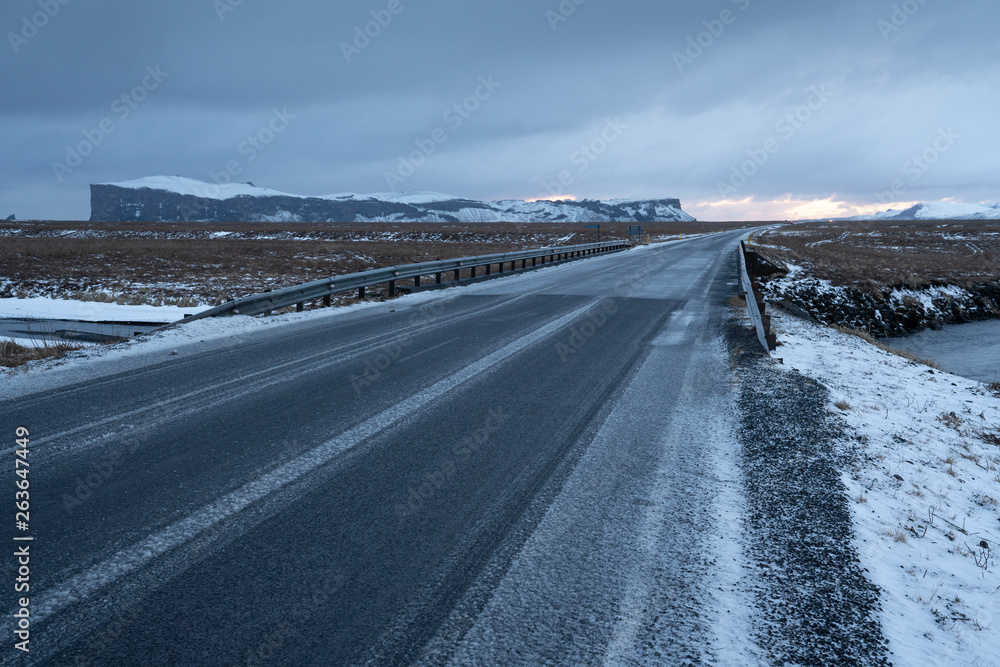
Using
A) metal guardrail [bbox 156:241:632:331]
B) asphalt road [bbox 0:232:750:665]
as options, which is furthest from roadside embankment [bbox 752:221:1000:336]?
asphalt road [bbox 0:232:750:665]

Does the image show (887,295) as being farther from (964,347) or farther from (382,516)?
(382,516)

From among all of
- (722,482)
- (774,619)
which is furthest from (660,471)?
(774,619)

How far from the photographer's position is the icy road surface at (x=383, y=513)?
246cm

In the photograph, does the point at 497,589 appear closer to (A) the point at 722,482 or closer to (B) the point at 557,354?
(A) the point at 722,482

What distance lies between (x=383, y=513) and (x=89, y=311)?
14.5 meters

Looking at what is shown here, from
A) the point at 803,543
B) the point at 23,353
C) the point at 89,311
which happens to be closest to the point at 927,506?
the point at 803,543

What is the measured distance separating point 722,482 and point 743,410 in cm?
186

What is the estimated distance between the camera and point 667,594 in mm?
2766

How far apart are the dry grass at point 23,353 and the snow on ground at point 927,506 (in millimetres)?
8865

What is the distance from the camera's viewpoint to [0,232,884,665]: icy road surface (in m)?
2.46

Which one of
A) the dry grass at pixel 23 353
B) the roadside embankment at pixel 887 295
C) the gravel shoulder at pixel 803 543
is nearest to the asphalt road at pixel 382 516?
the gravel shoulder at pixel 803 543

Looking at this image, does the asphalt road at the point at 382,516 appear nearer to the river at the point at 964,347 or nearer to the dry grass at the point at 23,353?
the dry grass at the point at 23,353

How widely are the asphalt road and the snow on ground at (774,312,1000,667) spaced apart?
0.79 meters

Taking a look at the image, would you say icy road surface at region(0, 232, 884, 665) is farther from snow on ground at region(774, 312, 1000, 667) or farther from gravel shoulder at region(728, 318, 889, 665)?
snow on ground at region(774, 312, 1000, 667)
